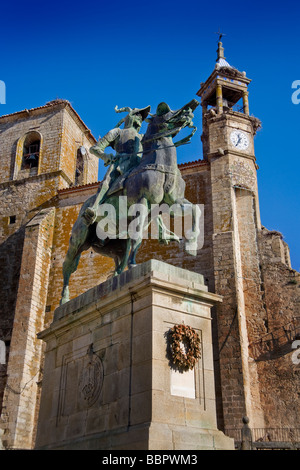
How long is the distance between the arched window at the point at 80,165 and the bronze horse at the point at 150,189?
721 inches

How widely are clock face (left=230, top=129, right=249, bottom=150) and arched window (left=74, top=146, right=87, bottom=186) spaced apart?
9.22 meters

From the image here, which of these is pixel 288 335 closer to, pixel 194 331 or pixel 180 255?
pixel 180 255

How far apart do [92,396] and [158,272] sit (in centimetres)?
184

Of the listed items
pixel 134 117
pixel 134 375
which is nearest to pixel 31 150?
pixel 134 117

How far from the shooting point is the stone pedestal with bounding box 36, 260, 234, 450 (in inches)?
241

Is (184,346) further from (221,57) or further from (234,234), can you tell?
(221,57)

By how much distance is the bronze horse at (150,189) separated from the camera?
810cm

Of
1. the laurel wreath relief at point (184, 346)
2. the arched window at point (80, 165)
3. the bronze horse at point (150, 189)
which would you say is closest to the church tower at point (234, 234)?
the arched window at point (80, 165)

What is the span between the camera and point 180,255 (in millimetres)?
19406

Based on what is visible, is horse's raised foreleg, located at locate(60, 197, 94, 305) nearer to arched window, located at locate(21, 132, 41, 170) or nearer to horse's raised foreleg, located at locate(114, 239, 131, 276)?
horse's raised foreleg, located at locate(114, 239, 131, 276)

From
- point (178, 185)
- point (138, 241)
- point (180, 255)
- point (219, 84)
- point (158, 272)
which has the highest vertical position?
point (219, 84)

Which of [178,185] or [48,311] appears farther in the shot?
[48,311]
